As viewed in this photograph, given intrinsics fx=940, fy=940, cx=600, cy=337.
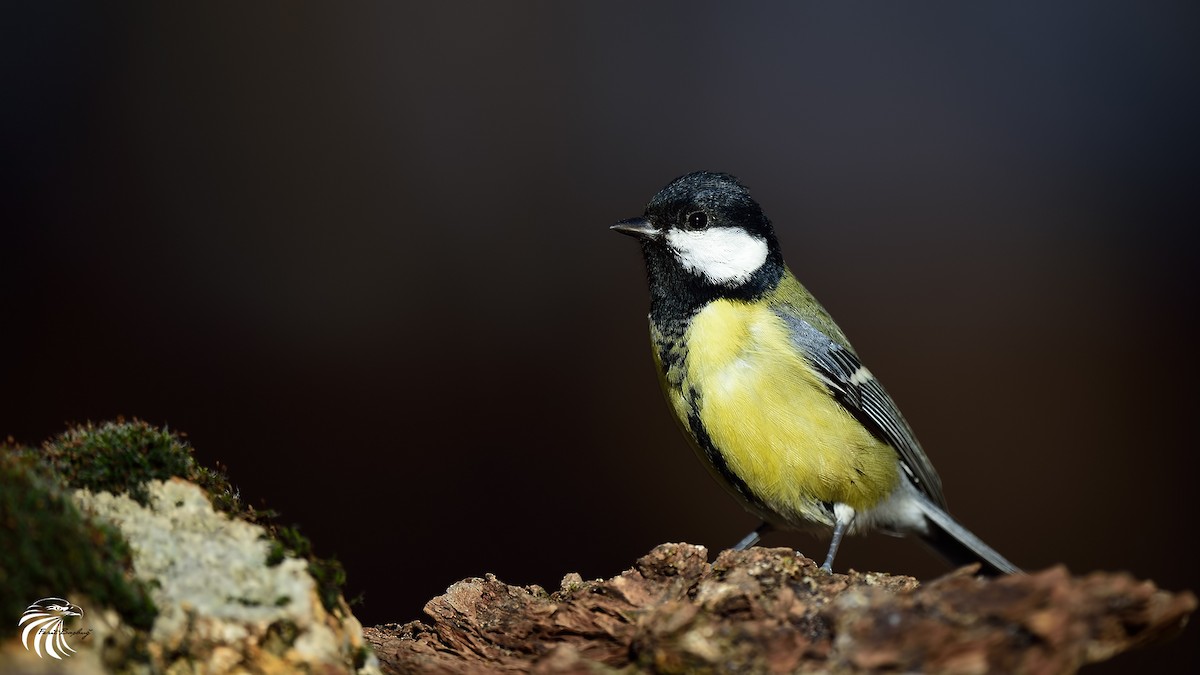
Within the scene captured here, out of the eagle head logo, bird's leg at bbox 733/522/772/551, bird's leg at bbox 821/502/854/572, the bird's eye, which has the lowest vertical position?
bird's leg at bbox 821/502/854/572

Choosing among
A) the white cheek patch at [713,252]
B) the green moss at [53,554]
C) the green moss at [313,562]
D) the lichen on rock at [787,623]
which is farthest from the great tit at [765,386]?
the green moss at [53,554]

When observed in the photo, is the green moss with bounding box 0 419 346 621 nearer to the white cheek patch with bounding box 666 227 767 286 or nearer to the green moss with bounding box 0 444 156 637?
the green moss with bounding box 0 444 156 637

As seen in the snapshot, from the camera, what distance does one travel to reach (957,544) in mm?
2215

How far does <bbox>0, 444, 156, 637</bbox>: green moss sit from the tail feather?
1.70 m

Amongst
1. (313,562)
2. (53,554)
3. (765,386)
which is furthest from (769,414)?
(53,554)

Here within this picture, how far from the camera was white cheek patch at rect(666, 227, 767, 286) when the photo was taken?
203 cm

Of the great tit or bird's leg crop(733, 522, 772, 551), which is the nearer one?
the great tit

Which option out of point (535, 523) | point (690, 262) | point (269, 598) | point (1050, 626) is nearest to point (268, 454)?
point (535, 523)

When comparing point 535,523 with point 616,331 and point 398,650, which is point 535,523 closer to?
point 616,331

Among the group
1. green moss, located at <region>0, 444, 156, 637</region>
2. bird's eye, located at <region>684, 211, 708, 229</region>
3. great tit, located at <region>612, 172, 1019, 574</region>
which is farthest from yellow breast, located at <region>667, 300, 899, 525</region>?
green moss, located at <region>0, 444, 156, 637</region>

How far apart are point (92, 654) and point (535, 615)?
25.9 inches

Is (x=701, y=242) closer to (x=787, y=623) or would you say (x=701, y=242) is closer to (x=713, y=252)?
(x=713, y=252)

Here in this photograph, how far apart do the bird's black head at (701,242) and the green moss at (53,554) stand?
49.1 inches

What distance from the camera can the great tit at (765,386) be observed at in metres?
1.88
